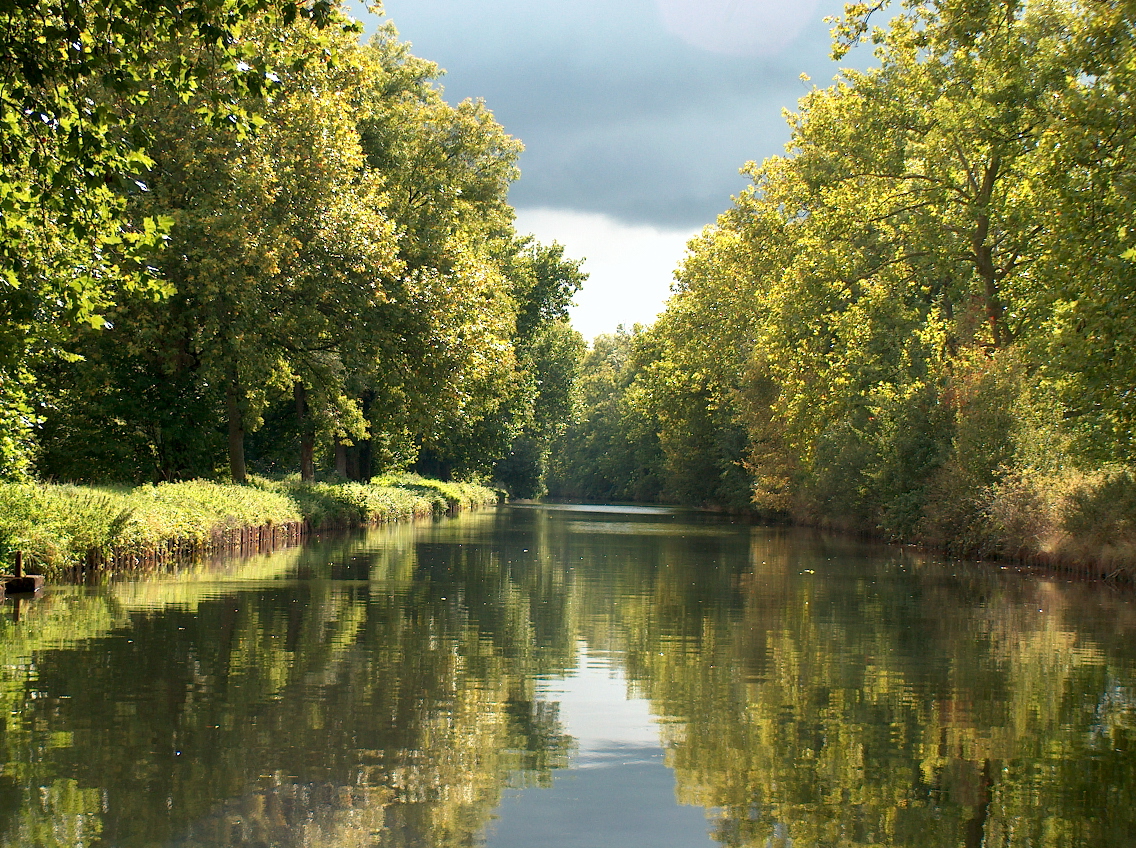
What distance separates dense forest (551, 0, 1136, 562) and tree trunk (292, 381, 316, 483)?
52.7ft

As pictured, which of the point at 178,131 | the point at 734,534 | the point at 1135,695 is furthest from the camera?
the point at 734,534

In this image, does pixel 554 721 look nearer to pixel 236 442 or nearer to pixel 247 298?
pixel 247 298

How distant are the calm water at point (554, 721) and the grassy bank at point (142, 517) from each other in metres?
1.41

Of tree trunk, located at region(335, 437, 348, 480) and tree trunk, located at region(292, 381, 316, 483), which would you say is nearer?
tree trunk, located at region(292, 381, 316, 483)

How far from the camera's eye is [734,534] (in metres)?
43.8

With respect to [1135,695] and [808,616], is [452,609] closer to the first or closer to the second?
[808,616]

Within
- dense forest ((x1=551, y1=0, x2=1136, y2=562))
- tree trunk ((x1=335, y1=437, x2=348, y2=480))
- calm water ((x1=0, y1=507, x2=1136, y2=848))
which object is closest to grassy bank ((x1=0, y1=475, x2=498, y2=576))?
calm water ((x1=0, y1=507, x2=1136, y2=848))

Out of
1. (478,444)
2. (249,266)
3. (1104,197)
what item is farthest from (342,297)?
(478,444)

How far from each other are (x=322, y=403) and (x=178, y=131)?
30.3 feet

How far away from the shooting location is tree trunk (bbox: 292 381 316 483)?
41.6 meters

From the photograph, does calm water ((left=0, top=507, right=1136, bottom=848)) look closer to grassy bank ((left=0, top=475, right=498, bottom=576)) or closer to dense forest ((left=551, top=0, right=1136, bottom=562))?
grassy bank ((left=0, top=475, right=498, bottom=576))

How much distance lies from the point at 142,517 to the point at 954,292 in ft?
93.7

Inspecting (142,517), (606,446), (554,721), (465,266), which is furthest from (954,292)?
(606,446)

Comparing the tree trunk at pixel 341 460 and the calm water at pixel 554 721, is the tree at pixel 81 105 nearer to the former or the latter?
the calm water at pixel 554 721
